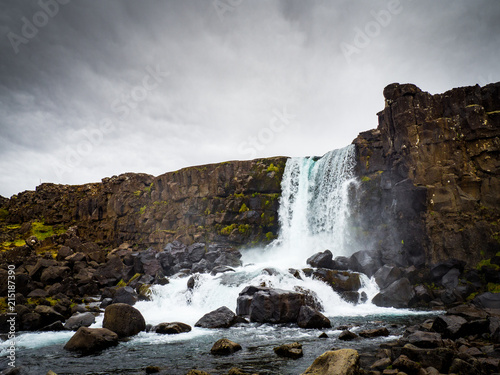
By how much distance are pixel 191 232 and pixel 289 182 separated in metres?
16.2

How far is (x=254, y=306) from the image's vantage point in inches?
765

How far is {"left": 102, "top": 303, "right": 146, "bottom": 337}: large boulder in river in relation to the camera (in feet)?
54.2

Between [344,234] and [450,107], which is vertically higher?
[450,107]

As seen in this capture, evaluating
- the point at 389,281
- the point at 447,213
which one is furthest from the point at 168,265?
the point at 447,213

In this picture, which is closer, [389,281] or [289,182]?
[389,281]

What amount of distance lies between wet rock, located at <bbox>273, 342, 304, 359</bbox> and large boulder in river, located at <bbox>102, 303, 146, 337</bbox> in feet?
26.8

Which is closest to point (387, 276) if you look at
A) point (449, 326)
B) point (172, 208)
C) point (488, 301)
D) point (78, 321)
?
point (488, 301)

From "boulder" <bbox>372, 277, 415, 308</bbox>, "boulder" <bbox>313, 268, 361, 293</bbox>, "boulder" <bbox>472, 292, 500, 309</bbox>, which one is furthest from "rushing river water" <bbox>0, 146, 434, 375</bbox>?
"boulder" <bbox>472, 292, 500, 309</bbox>

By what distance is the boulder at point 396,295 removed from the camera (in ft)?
73.5

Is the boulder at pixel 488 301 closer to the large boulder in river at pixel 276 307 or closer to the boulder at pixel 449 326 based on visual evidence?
the boulder at pixel 449 326

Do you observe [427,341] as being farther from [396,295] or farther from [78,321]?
[78,321]

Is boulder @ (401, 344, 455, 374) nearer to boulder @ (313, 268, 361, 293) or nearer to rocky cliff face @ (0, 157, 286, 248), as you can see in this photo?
boulder @ (313, 268, 361, 293)

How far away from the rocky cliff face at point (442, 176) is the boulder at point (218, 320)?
15.6m

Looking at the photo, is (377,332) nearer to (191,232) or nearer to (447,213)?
(447,213)
